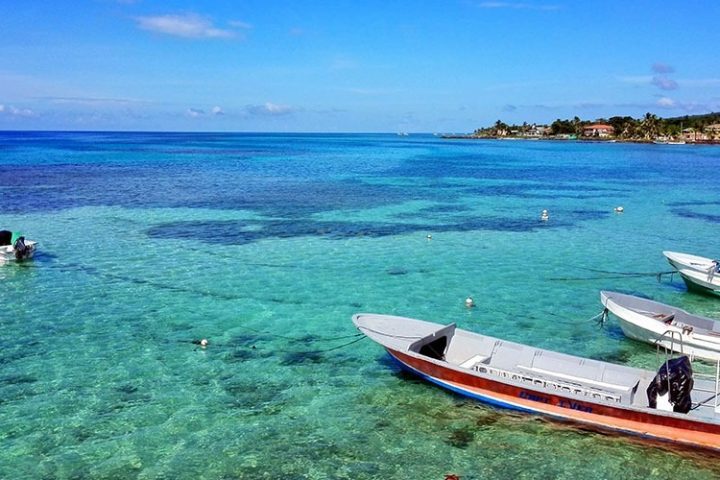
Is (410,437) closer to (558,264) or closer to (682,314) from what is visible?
(682,314)

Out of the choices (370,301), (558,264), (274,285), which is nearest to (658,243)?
(558,264)

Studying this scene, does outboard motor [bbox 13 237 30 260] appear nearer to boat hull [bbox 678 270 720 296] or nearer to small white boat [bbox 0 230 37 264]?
small white boat [bbox 0 230 37 264]

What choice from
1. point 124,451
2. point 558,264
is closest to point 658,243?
point 558,264

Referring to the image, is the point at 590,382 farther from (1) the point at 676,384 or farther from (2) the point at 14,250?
(2) the point at 14,250

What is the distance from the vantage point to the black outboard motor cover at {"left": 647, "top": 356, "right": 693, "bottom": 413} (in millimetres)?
12688

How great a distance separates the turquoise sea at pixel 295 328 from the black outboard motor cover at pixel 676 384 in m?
0.97

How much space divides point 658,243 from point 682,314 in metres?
17.0

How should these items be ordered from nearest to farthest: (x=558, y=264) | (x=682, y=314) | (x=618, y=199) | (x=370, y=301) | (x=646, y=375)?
(x=646, y=375), (x=682, y=314), (x=370, y=301), (x=558, y=264), (x=618, y=199)

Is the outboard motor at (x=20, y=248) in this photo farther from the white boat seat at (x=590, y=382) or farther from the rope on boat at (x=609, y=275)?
the rope on boat at (x=609, y=275)

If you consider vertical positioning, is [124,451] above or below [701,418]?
below

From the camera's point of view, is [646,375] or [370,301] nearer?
[646,375]

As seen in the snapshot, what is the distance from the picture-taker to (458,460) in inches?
482

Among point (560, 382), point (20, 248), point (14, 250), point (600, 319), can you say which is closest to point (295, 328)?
point (560, 382)

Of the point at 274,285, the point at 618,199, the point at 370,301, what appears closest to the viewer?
the point at 370,301
